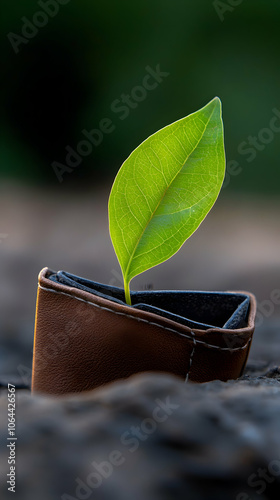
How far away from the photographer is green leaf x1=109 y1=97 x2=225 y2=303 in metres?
0.75

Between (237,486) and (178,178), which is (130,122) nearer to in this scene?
(178,178)

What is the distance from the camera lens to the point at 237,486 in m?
0.38

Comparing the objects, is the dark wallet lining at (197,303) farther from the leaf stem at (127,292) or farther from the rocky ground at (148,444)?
the rocky ground at (148,444)

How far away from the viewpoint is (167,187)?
0.77 metres

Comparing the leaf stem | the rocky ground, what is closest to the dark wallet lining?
the leaf stem

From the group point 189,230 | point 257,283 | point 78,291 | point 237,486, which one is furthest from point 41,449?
point 257,283

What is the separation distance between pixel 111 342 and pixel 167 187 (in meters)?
0.22

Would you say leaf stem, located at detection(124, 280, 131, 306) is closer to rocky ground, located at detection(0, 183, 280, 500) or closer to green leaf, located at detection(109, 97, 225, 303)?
green leaf, located at detection(109, 97, 225, 303)

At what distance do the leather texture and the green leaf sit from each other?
95 millimetres

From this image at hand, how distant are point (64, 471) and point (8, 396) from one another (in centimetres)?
17

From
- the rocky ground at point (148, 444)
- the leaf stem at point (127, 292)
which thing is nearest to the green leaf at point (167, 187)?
the leaf stem at point (127, 292)

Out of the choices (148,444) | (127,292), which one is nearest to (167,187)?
(127,292)

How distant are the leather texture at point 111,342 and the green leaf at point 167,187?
0.10 metres

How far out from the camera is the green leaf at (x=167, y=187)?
75cm
